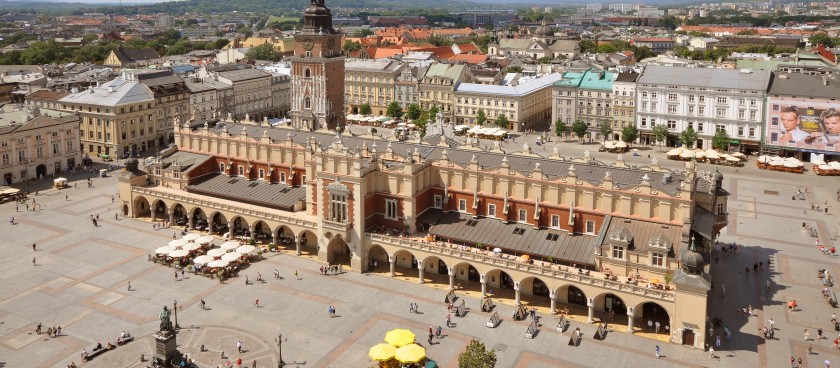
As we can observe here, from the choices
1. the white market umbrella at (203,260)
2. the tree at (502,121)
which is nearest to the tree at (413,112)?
the tree at (502,121)

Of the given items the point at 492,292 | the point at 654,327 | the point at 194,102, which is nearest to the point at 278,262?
the point at 492,292

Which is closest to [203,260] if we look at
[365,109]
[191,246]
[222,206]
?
[191,246]

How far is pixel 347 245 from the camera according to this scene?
265 ft

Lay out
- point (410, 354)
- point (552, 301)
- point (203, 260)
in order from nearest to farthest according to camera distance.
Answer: point (410, 354)
point (552, 301)
point (203, 260)

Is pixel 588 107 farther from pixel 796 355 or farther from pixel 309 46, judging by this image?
pixel 796 355

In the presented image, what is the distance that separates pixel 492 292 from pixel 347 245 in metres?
18.0

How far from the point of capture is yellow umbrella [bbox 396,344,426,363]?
55.5 metres

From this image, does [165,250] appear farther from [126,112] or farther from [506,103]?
[506,103]

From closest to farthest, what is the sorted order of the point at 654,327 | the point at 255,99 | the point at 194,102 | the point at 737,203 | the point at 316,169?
the point at 654,327 < the point at 316,169 < the point at 737,203 < the point at 194,102 < the point at 255,99

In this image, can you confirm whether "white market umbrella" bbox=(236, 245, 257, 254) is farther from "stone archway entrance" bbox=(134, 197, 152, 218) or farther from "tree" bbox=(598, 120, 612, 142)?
"tree" bbox=(598, 120, 612, 142)

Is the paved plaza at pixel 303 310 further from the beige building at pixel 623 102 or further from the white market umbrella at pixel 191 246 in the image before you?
the beige building at pixel 623 102

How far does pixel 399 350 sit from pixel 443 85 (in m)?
120

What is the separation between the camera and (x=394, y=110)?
173000 mm

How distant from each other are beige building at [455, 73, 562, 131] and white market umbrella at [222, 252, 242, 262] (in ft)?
313
